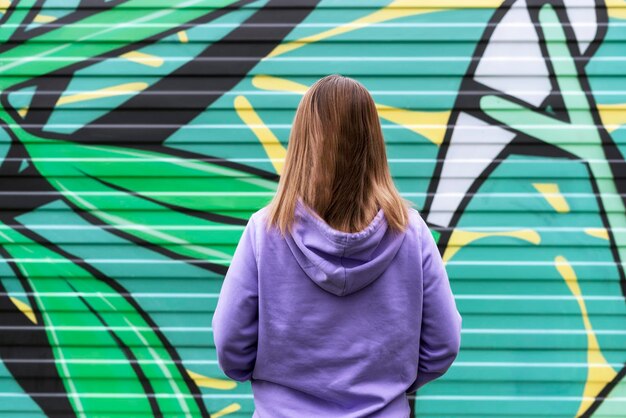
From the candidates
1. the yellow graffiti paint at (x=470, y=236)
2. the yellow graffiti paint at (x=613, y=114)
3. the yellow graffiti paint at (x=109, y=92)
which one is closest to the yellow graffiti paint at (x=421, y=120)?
the yellow graffiti paint at (x=470, y=236)

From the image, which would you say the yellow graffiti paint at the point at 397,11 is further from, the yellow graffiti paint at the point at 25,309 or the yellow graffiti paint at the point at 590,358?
the yellow graffiti paint at the point at 25,309

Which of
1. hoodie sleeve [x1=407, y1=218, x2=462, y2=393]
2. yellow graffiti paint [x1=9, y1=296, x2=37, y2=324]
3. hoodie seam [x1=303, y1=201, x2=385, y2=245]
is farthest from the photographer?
yellow graffiti paint [x1=9, y1=296, x2=37, y2=324]

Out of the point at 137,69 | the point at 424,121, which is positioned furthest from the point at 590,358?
the point at 137,69

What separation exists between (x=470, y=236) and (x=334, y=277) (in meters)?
1.83

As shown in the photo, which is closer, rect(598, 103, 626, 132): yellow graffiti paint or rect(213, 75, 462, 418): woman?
rect(213, 75, 462, 418): woman

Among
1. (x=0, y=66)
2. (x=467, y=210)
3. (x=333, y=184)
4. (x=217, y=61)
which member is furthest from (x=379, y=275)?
(x=0, y=66)

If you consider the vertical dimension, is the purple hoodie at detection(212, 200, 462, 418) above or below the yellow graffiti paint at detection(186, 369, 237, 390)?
above

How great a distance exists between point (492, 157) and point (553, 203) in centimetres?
35

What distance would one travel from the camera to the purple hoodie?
1.89 meters

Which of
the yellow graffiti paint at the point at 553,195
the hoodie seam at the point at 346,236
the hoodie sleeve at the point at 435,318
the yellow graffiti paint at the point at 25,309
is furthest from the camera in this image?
the yellow graffiti paint at the point at 25,309

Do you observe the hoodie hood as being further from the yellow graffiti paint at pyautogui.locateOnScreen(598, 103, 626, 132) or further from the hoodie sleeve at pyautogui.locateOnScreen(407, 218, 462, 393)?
the yellow graffiti paint at pyautogui.locateOnScreen(598, 103, 626, 132)

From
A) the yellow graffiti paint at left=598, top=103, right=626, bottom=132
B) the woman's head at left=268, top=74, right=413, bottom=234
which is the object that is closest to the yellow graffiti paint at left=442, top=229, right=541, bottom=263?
the yellow graffiti paint at left=598, top=103, right=626, bottom=132

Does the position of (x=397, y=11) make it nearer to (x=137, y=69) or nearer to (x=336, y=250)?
(x=137, y=69)

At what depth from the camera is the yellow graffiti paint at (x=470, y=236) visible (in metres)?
3.54
